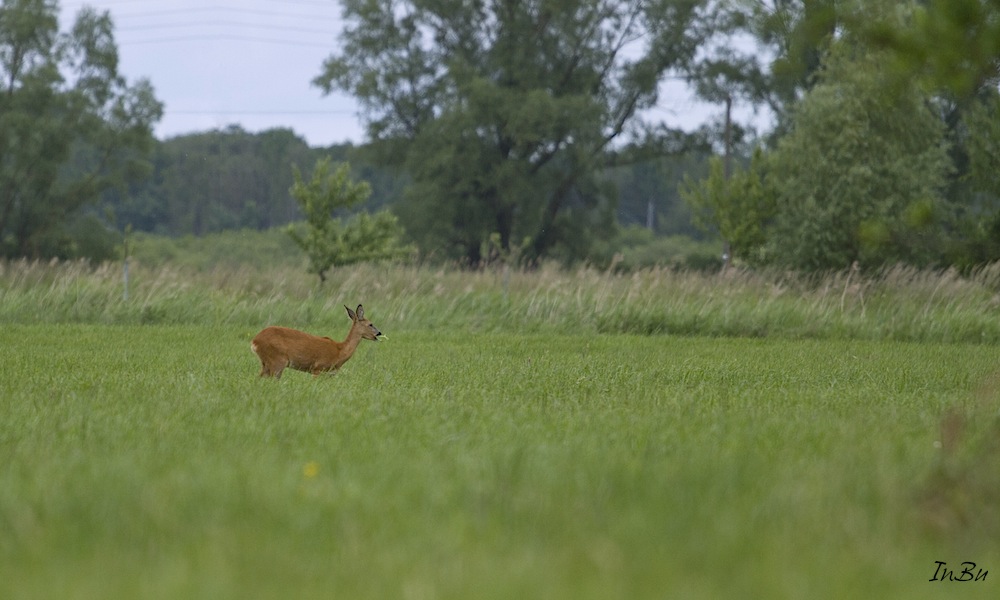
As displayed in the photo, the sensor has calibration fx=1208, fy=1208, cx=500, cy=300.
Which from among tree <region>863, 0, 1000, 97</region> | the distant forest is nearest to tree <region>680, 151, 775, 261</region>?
tree <region>863, 0, 1000, 97</region>

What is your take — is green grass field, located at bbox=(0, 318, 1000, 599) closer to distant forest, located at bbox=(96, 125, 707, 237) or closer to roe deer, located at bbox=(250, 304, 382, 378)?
roe deer, located at bbox=(250, 304, 382, 378)

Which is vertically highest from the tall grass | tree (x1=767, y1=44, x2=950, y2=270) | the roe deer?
tree (x1=767, y1=44, x2=950, y2=270)

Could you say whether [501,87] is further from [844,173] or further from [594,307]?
[594,307]

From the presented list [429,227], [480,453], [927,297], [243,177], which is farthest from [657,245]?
[480,453]

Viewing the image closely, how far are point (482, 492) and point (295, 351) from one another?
5.80 meters

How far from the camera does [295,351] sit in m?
10.8

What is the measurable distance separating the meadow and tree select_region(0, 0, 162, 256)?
35.8 meters

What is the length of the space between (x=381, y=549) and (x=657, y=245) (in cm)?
7133

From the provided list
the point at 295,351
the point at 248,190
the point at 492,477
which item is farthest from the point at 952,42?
the point at 248,190

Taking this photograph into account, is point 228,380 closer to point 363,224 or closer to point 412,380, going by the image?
point 412,380

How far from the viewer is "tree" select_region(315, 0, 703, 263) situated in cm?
4762

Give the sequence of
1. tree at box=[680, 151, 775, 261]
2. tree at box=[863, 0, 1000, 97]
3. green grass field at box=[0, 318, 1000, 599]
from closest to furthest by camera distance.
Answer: green grass field at box=[0, 318, 1000, 599] < tree at box=[863, 0, 1000, 97] < tree at box=[680, 151, 775, 261]

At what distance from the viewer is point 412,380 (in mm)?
11117

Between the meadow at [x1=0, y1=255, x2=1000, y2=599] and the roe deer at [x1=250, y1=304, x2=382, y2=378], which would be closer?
the meadow at [x1=0, y1=255, x2=1000, y2=599]
